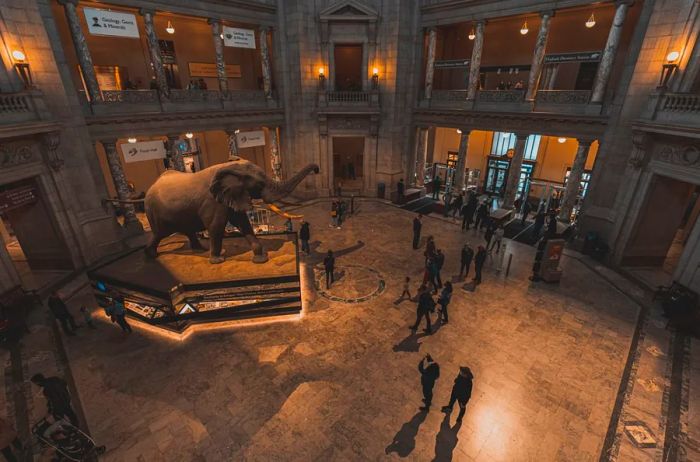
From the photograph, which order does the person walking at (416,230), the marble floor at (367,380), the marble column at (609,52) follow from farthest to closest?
the person walking at (416,230), the marble column at (609,52), the marble floor at (367,380)

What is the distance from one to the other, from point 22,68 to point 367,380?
1406cm

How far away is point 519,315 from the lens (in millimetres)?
10281

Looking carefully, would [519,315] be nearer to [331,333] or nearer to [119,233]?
[331,333]

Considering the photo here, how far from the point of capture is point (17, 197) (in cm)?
1068

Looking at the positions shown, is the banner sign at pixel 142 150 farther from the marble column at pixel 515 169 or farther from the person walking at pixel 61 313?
the marble column at pixel 515 169

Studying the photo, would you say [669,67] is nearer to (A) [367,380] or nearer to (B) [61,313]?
(A) [367,380]

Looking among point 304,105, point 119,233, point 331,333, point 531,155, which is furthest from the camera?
point 531,155

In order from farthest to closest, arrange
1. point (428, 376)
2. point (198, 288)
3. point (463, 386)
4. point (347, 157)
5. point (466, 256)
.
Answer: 1. point (347, 157)
2. point (466, 256)
3. point (198, 288)
4. point (428, 376)
5. point (463, 386)

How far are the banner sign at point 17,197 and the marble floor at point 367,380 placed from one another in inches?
129

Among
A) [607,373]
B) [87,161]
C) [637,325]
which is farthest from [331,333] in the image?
[87,161]

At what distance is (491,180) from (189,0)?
19894 millimetres

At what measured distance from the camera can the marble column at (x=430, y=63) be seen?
18.4 meters

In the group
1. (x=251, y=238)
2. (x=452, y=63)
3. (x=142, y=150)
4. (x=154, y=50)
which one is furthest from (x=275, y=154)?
(x=251, y=238)

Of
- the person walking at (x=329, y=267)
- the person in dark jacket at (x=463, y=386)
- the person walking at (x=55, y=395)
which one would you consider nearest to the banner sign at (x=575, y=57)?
the person walking at (x=329, y=267)
